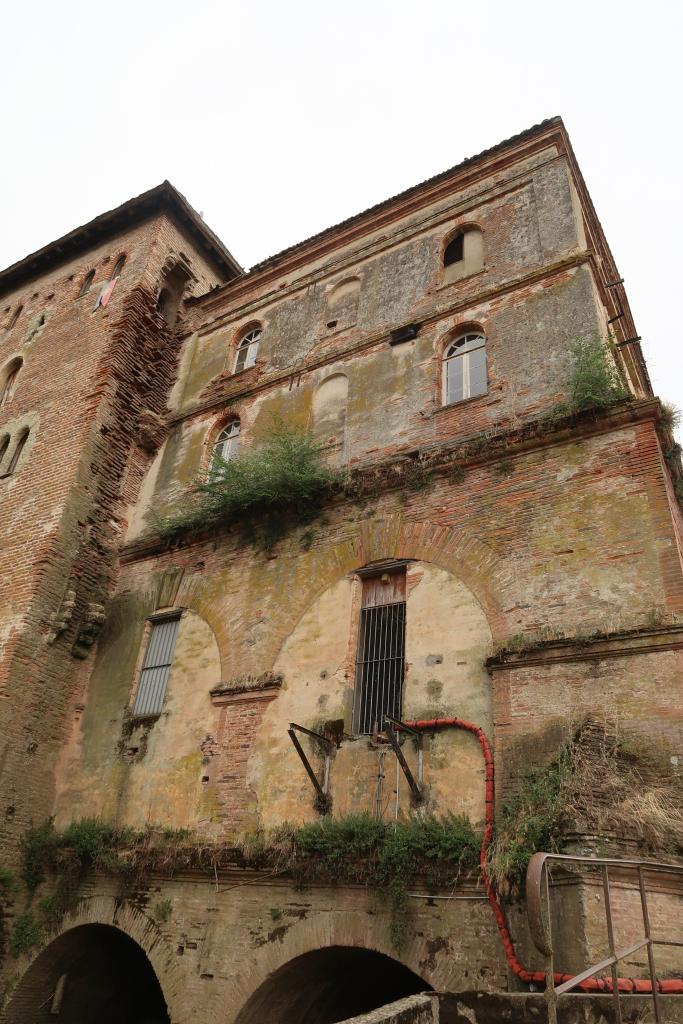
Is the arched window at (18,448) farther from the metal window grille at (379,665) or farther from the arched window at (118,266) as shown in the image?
the metal window grille at (379,665)

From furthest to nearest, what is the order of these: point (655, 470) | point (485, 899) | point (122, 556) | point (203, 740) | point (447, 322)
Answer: point (122, 556), point (447, 322), point (203, 740), point (655, 470), point (485, 899)

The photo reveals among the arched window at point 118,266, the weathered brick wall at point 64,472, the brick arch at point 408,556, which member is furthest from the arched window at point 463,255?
the arched window at point 118,266

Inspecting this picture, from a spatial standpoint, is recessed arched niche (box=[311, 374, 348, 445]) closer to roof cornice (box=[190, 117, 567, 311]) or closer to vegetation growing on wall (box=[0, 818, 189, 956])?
roof cornice (box=[190, 117, 567, 311])

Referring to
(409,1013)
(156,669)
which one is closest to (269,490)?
(156,669)

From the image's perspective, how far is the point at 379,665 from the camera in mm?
9062

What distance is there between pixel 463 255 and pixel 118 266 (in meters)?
8.54

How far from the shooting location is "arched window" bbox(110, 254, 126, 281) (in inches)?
669

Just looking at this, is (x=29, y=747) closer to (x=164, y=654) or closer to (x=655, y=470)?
(x=164, y=654)

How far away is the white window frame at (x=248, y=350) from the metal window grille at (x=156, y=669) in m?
5.51

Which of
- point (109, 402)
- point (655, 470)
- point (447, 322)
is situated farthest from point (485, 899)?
point (109, 402)

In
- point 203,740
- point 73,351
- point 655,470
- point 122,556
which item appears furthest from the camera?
point 73,351

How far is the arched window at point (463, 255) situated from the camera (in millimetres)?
12586

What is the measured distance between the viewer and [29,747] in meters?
10.8

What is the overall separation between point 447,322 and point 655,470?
4786mm
